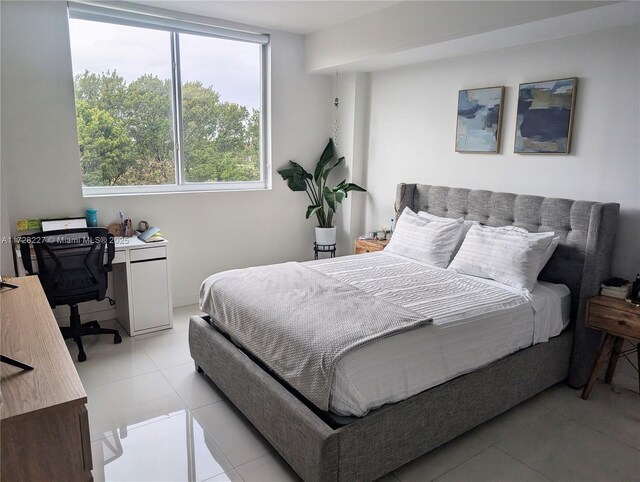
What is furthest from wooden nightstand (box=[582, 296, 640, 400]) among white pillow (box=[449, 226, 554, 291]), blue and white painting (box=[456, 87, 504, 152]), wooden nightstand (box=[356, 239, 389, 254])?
wooden nightstand (box=[356, 239, 389, 254])

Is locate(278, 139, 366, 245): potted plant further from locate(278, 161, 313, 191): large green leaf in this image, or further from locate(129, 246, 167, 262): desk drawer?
locate(129, 246, 167, 262): desk drawer

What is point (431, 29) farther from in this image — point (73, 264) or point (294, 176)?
point (73, 264)

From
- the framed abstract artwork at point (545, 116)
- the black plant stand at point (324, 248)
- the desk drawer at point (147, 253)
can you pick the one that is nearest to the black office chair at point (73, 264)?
the desk drawer at point (147, 253)

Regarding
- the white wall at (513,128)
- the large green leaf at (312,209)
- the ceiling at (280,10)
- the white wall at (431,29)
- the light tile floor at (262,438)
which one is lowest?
the light tile floor at (262,438)

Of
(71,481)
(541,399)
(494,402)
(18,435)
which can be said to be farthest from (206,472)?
(541,399)

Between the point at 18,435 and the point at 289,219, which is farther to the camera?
the point at 289,219

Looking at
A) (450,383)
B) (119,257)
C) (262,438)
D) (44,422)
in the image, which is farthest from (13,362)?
(119,257)

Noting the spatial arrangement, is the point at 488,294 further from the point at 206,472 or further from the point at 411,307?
the point at 206,472

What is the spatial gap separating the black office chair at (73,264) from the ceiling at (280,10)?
205 cm

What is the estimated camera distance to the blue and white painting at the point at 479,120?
349 centimetres

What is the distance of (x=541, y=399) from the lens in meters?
2.77

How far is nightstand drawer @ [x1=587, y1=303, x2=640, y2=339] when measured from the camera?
249 cm

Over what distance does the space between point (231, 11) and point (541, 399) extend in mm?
3871

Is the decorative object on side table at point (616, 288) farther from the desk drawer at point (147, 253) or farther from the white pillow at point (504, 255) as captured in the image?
the desk drawer at point (147, 253)
